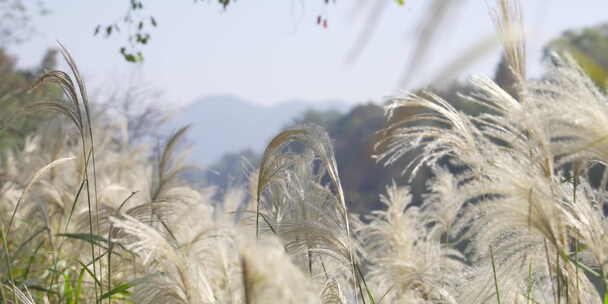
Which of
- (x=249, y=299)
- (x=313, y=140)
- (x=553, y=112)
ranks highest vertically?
(x=313, y=140)

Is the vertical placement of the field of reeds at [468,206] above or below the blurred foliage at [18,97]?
below

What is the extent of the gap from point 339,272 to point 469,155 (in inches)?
51.0

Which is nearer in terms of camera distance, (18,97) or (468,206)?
(468,206)

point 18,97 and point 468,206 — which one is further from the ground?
point 18,97

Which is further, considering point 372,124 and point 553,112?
point 372,124

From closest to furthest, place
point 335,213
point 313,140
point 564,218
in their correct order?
point 564,218 < point 313,140 < point 335,213

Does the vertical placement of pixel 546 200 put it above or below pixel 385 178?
below

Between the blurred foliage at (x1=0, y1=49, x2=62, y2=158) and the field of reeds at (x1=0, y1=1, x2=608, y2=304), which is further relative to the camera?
the blurred foliage at (x1=0, y1=49, x2=62, y2=158)

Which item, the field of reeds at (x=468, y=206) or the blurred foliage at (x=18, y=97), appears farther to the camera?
the blurred foliage at (x=18, y=97)

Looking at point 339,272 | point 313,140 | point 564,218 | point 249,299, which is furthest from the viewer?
point 339,272

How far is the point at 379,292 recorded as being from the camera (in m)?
3.56

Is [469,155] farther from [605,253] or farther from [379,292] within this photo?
[379,292]

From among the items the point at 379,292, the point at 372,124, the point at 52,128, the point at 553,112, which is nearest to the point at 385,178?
the point at 372,124

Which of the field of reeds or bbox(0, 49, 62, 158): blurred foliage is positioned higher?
bbox(0, 49, 62, 158): blurred foliage
